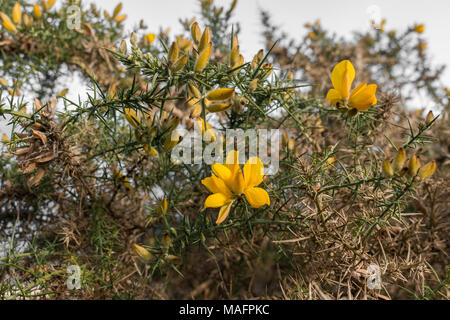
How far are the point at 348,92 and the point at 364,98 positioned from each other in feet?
0.09

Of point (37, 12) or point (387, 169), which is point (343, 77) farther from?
point (37, 12)

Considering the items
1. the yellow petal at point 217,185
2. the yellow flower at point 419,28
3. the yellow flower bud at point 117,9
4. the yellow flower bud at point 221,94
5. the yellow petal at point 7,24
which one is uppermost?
the yellow flower at point 419,28

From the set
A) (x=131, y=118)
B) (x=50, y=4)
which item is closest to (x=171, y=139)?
(x=131, y=118)

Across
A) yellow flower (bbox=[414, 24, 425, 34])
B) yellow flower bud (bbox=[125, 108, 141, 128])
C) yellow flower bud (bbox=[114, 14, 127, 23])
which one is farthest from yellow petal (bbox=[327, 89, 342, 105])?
yellow flower (bbox=[414, 24, 425, 34])

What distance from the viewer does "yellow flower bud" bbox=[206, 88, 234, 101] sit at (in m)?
0.48

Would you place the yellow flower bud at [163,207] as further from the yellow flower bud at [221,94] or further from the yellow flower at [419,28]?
the yellow flower at [419,28]

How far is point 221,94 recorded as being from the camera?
481 millimetres

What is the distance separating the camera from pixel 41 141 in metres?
0.54

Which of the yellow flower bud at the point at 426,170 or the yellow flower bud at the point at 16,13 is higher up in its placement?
the yellow flower bud at the point at 16,13

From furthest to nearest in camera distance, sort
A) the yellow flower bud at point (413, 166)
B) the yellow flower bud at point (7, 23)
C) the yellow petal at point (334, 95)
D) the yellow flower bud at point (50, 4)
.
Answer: the yellow flower bud at point (50, 4)
the yellow flower bud at point (7, 23)
the yellow petal at point (334, 95)
the yellow flower bud at point (413, 166)

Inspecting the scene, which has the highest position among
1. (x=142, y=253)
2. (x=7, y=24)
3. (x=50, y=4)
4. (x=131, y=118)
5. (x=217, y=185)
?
(x=50, y=4)

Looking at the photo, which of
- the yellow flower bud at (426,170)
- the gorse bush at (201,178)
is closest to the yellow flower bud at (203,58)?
the gorse bush at (201,178)

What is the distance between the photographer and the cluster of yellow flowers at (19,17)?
3.08ft
